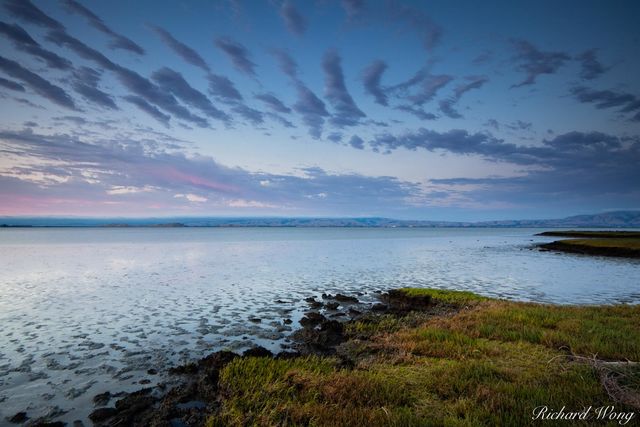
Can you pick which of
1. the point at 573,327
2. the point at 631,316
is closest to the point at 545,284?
the point at 631,316

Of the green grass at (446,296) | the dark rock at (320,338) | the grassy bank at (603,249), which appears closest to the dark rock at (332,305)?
the dark rock at (320,338)

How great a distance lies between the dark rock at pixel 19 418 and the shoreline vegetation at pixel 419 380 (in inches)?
69.7

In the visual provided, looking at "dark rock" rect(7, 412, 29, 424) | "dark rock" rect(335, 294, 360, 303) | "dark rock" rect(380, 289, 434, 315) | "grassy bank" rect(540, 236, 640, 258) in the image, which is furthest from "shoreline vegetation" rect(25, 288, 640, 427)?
"grassy bank" rect(540, 236, 640, 258)

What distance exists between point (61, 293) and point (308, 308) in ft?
69.5

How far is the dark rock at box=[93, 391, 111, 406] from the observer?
404 inches

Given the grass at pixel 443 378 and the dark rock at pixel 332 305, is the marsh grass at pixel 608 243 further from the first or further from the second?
the dark rock at pixel 332 305

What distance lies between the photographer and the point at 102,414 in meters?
9.41

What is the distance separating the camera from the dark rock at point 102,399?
10.2 meters

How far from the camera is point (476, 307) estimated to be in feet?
66.4

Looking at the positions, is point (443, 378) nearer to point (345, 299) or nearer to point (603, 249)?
point (345, 299)

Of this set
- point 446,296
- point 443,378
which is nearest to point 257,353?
point 443,378

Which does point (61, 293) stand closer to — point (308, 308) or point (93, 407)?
point (308, 308)

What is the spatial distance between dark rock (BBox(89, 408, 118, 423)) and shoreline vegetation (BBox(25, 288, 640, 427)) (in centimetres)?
3

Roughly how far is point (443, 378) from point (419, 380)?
0.67 m
